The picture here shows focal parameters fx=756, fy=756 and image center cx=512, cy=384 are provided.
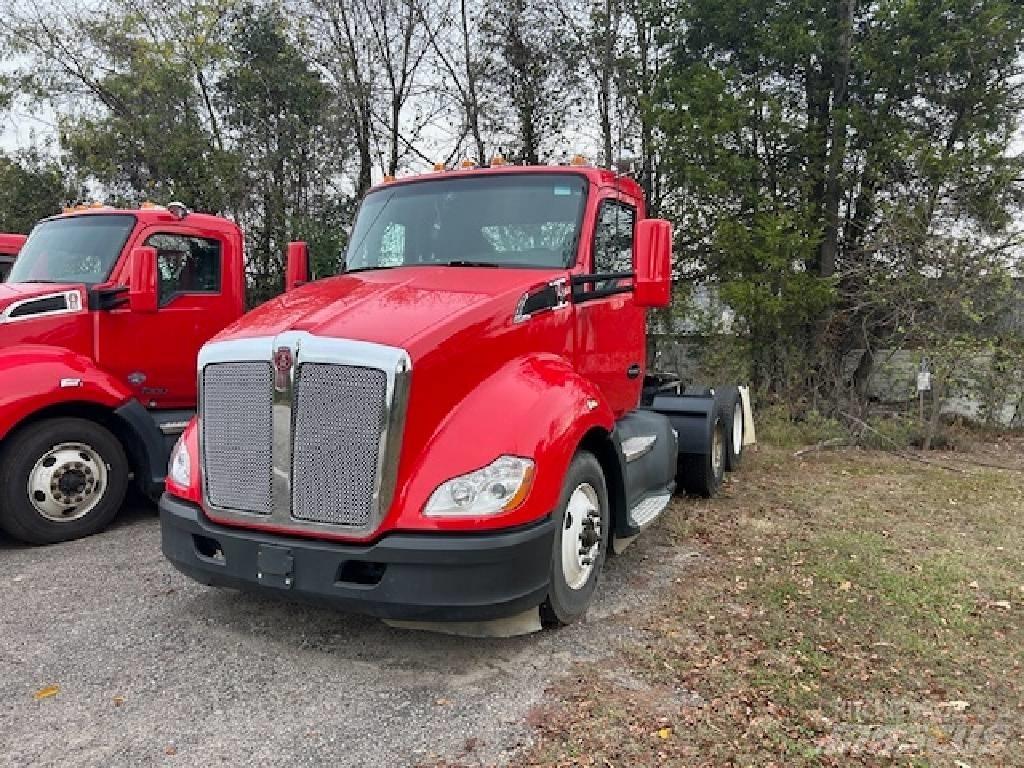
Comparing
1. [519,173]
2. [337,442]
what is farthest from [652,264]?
[337,442]

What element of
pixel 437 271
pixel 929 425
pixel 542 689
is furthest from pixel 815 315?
pixel 542 689

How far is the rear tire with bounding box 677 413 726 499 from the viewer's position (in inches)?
253

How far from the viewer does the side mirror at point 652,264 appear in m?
4.30

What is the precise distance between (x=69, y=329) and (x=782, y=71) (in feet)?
33.1

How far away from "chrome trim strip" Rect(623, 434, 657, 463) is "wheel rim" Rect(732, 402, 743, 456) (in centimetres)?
280

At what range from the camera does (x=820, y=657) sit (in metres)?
3.53

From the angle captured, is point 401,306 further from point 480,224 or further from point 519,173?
point 519,173

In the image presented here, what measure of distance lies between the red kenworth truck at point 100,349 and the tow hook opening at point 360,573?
2865mm

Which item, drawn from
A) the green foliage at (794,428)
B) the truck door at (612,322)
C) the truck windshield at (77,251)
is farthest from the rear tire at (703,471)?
the truck windshield at (77,251)

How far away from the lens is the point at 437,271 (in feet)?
14.3

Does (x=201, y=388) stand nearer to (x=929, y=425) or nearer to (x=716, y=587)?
(x=716, y=587)

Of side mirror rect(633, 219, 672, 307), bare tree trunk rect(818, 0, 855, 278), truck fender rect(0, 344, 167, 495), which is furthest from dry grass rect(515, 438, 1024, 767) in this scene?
bare tree trunk rect(818, 0, 855, 278)

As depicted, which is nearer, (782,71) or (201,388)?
(201,388)

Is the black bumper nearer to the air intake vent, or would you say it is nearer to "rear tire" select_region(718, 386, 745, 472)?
the air intake vent
